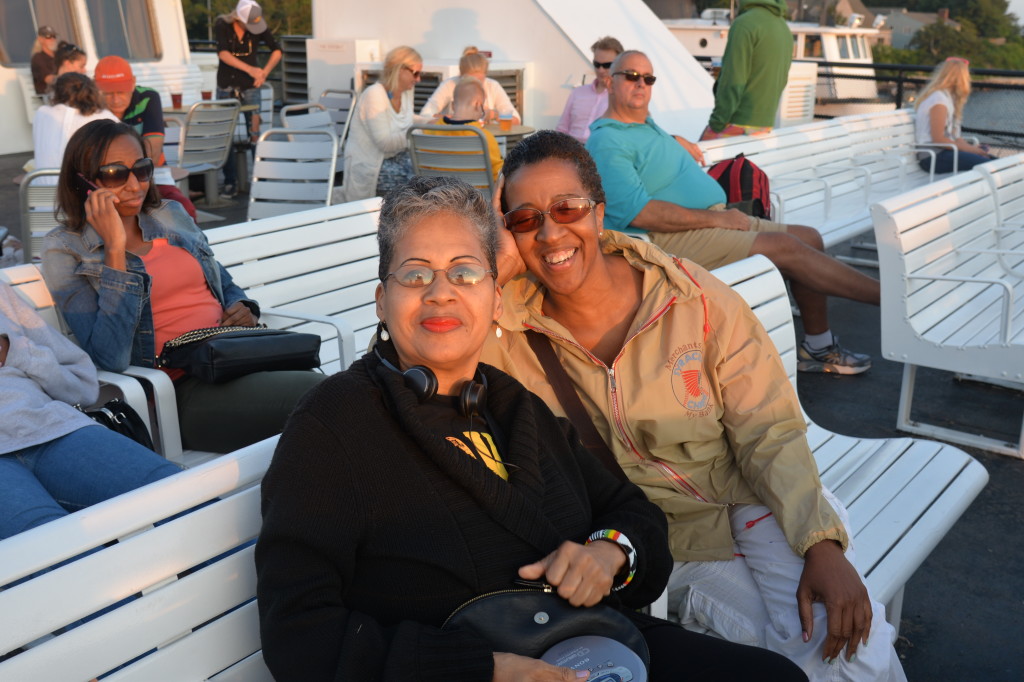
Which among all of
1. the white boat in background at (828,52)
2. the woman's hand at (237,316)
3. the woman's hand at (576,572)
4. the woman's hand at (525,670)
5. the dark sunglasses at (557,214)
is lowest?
the white boat in background at (828,52)

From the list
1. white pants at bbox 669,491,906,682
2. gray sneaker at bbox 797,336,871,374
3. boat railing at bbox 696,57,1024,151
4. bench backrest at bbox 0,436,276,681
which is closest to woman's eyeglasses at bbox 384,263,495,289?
bench backrest at bbox 0,436,276,681

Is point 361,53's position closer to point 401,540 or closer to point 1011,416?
point 1011,416

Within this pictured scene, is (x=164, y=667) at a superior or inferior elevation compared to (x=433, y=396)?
inferior

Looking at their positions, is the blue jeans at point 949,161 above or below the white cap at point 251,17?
below

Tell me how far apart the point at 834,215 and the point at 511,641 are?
20.2 ft

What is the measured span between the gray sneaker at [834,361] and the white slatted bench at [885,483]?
6.60 feet

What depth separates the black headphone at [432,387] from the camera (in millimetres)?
1952

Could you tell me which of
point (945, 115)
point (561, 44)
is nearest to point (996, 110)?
point (945, 115)

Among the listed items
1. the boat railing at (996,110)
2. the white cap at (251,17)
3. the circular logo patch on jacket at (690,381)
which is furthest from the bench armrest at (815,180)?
the white cap at (251,17)

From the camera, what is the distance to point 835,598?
2.24m

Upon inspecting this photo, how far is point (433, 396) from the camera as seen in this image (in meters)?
2.06

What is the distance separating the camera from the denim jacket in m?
3.38

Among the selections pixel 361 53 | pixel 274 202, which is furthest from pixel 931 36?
pixel 274 202

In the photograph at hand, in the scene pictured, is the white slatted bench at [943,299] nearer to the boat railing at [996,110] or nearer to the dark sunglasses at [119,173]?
the dark sunglasses at [119,173]
